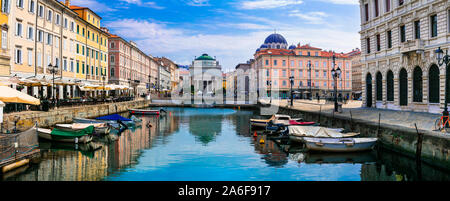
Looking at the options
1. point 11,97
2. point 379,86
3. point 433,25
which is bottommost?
point 11,97

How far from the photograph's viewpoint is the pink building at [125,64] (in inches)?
2731

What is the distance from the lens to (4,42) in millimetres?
28781

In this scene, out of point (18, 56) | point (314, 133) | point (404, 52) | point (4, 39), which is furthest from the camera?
point (18, 56)

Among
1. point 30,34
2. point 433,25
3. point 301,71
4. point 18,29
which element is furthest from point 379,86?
point 301,71

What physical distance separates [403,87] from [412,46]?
4.93m

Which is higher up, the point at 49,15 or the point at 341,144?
the point at 49,15

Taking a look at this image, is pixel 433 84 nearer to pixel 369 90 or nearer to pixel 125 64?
pixel 369 90

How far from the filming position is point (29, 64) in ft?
115

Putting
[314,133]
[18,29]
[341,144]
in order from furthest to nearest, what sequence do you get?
[18,29] < [314,133] < [341,144]

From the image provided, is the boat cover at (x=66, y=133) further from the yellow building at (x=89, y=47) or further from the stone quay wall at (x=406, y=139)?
the yellow building at (x=89, y=47)
